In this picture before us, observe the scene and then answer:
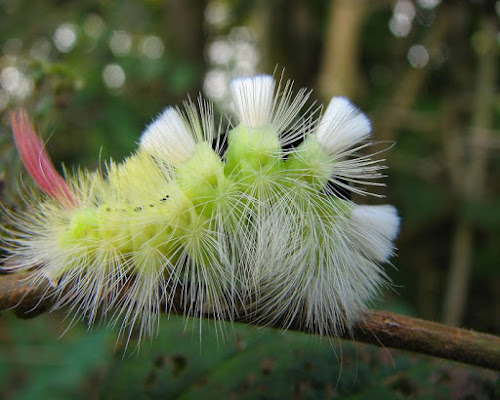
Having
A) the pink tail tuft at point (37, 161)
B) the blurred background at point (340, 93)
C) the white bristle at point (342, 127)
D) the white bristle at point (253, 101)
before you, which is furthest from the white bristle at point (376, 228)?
the blurred background at point (340, 93)

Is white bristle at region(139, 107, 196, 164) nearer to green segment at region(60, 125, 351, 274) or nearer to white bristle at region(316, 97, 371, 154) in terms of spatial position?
green segment at region(60, 125, 351, 274)

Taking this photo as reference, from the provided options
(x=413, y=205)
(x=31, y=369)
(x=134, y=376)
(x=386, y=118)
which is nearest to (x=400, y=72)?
(x=386, y=118)

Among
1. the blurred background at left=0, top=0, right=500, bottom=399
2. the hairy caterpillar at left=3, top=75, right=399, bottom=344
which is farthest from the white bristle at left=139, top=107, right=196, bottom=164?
the blurred background at left=0, top=0, right=500, bottom=399

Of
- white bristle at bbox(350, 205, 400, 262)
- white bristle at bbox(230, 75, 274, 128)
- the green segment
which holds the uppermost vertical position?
white bristle at bbox(230, 75, 274, 128)

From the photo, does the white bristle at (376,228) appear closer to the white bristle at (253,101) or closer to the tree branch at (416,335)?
the tree branch at (416,335)

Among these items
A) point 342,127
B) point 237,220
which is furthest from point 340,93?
point 237,220

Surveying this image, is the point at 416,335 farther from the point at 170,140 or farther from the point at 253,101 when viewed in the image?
the point at 170,140
